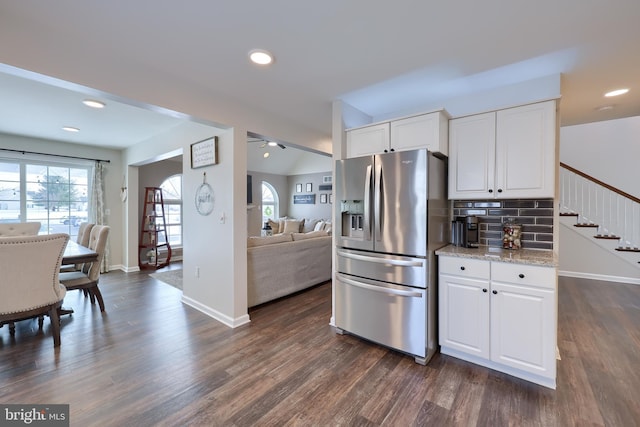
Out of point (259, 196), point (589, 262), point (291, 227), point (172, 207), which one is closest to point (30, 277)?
point (172, 207)

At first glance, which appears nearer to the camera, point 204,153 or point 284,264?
point 204,153

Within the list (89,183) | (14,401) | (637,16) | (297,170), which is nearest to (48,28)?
(14,401)

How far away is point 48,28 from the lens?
169 centimetres

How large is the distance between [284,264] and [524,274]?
2671 millimetres

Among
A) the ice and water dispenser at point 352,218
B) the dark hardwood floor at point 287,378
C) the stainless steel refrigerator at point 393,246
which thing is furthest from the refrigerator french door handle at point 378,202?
the dark hardwood floor at point 287,378

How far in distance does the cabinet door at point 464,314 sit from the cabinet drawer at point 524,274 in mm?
122

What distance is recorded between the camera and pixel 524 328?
75.6 inches

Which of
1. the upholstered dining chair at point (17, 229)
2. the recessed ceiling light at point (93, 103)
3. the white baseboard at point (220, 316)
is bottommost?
the white baseboard at point (220, 316)

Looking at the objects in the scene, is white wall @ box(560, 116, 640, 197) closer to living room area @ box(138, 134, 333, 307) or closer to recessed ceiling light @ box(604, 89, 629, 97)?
recessed ceiling light @ box(604, 89, 629, 97)

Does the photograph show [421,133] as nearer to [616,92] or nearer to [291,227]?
[616,92]

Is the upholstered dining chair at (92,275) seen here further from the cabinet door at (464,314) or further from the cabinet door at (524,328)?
the cabinet door at (524,328)

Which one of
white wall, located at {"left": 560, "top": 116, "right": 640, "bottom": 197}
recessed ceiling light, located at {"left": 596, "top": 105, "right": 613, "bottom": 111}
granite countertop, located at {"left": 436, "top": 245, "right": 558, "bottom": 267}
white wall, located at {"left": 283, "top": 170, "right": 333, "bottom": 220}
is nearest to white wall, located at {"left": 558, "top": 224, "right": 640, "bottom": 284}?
white wall, located at {"left": 560, "top": 116, "right": 640, "bottom": 197}

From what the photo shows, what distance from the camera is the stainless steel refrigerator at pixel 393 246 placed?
2.19m

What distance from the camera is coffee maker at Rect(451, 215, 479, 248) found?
246 centimetres
